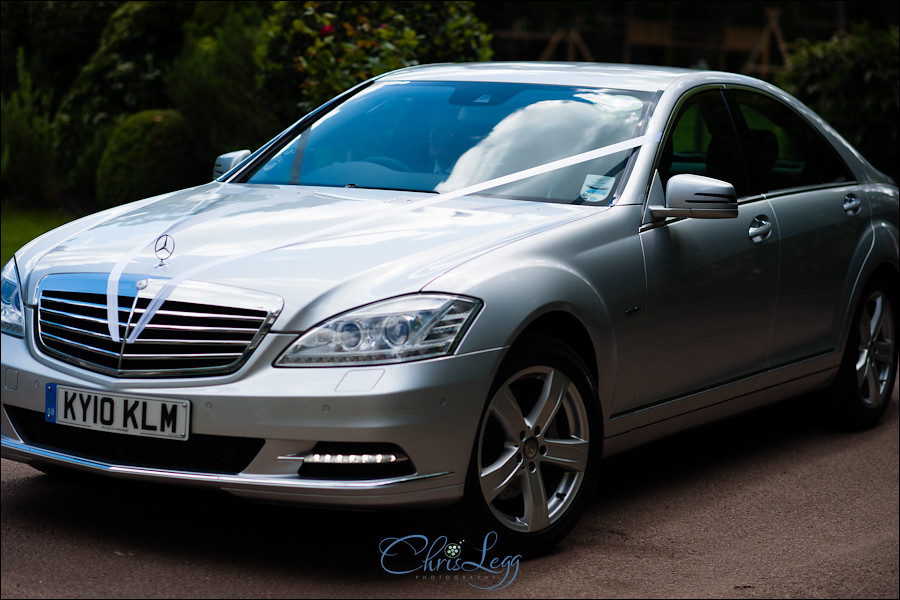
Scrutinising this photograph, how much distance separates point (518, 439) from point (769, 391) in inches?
75.6

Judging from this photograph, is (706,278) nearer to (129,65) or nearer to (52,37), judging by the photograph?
(129,65)

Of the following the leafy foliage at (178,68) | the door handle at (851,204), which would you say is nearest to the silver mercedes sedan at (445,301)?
the door handle at (851,204)

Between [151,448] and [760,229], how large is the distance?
2768 millimetres

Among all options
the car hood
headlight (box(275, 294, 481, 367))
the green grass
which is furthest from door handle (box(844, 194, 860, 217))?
the green grass

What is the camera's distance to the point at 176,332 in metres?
3.87

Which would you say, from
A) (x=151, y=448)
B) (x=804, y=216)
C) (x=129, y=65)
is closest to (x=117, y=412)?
(x=151, y=448)

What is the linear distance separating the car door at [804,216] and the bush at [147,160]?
775cm

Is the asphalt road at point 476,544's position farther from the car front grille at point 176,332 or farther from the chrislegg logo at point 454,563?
the car front grille at point 176,332

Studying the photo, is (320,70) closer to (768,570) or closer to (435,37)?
(435,37)

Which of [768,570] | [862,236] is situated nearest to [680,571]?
[768,570]

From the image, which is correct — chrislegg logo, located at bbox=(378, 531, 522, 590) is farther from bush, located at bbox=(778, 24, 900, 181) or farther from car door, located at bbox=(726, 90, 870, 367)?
bush, located at bbox=(778, 24, 900, 181)

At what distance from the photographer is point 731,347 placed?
5.24 m

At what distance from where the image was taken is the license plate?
12.5 ft

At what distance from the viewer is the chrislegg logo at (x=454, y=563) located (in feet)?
13.2
